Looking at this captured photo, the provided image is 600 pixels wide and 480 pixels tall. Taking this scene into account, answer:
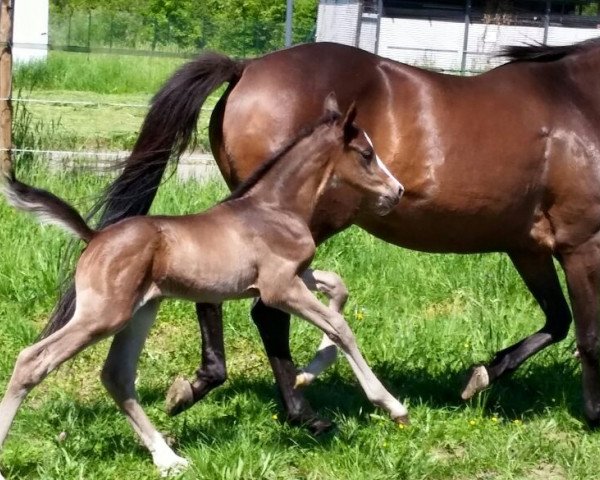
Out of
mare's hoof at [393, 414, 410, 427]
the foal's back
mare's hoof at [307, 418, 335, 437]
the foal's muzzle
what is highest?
the foal's muzzle

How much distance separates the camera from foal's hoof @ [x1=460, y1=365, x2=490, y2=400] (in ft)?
17.4

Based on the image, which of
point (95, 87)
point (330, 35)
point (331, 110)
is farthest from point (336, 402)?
point (330, 35)

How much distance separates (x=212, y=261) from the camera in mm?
4117

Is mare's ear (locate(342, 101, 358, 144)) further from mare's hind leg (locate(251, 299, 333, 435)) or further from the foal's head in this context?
mare's hind leg (locate(251, 299, 333, 435))

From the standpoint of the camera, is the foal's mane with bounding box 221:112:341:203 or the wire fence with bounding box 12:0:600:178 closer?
the foal's mane with bounding box 221:112:341:203

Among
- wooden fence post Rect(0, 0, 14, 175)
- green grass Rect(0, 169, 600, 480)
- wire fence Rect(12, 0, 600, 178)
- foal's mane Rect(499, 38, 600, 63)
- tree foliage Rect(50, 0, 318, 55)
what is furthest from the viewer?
tree foliage Rect(50, 0, 318, 55)

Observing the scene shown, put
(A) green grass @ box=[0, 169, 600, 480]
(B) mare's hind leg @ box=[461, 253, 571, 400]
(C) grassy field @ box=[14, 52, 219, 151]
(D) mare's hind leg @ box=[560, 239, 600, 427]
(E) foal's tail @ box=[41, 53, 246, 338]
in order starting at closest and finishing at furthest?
(A) green grass @ box=[0, 169, 600, 480], (E) foal's tail @ box=[41, 53, 246, 338], (D) mare's hind leg @ box=[560, 239, 600, 427], (B) mare's hind leg @ box=[461, 253, 571, 400], (C) grassy field @ box=[14, 52, 219, 151]

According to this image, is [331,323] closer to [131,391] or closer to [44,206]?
[131,391]

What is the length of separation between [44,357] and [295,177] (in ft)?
4.19

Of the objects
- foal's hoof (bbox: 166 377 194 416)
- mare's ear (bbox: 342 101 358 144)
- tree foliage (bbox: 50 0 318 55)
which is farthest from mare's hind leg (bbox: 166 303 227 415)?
tree foliage (bbox: 50 0 318 55)

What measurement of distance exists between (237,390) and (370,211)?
1330 mm

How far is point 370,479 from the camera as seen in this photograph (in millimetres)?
4250

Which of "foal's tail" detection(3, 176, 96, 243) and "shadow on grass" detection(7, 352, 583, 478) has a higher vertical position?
"foal's tail" detection(3, 176, 96, 243)

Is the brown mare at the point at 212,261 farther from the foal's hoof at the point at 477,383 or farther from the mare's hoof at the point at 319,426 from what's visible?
the foal's hoof at the point at 477,383
